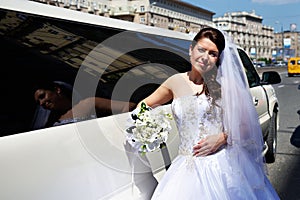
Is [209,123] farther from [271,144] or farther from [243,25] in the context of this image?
[243,25]

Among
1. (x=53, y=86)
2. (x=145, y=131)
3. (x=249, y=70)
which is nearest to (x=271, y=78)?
(x=249, y=70)

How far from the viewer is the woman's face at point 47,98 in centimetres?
195

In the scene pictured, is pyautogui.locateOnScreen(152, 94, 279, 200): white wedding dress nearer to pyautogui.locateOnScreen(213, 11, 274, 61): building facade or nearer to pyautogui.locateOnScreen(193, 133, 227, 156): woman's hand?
pyautogui.locateOnScreen(193, 133, 227, 156): woman's hand

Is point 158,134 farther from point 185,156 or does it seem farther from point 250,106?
point 250,106

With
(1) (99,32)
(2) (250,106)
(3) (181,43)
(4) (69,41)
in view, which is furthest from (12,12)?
(3) (181,43)

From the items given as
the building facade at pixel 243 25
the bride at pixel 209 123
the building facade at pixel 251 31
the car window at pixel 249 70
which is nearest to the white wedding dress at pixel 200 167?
the bride at pixel 209 123

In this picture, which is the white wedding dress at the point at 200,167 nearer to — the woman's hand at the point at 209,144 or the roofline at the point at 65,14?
the woman's hand at the point at 209,144

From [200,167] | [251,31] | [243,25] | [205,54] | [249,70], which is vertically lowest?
[200,167]

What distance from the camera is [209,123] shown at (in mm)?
2535

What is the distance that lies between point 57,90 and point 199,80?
972mm

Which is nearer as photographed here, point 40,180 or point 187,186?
point 40,180

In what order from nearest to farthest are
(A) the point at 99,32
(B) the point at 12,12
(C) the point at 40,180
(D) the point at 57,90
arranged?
(C) the point at 40,180 < (B) the point at 12,12 < (D) the point at 57,90 < (A) the point at 99,32

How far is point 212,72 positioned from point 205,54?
160 millimetres

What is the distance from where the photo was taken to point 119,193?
2.26 m
